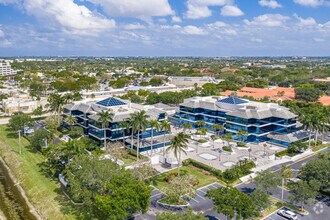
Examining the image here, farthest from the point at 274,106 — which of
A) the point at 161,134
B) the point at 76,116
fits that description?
the point at 76,116

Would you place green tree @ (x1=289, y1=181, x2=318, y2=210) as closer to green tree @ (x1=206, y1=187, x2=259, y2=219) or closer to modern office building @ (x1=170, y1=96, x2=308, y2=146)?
green tree @ (x1=206, y1=187, x2=259, y2=219)

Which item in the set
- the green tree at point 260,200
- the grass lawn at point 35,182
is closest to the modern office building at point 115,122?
the grass lawn at point 35,182

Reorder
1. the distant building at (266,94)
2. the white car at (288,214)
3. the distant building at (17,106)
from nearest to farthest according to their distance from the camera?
the white car at (288,214) → the distant building at (17,106) → the distant building at (266,94)

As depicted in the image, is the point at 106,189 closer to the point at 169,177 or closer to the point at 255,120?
the point at 169,177

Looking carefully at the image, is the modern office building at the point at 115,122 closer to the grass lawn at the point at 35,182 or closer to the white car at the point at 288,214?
the grass lawn at the point at 35,182

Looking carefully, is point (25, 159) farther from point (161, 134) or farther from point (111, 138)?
point (161, 134)

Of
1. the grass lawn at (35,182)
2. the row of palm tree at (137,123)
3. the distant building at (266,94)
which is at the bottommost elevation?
the grass lawn at (35,182)
